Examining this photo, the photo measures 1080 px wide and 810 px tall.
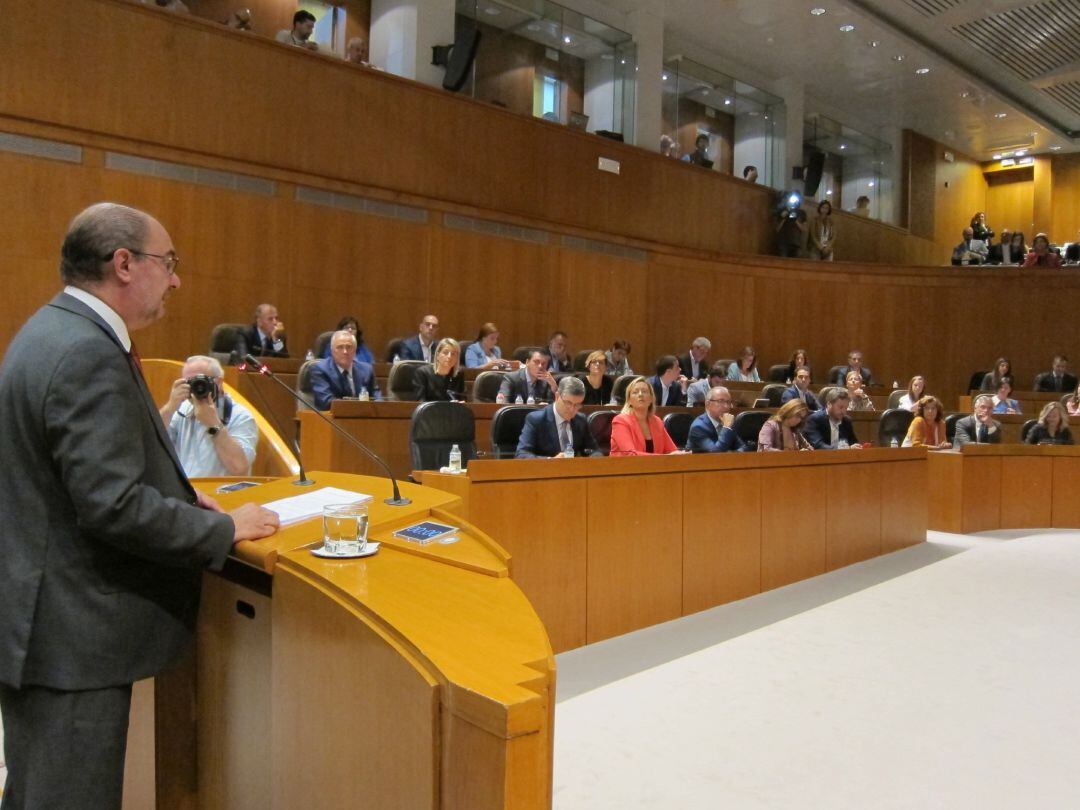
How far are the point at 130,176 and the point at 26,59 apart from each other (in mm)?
984

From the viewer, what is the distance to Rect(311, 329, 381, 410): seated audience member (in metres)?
5.17

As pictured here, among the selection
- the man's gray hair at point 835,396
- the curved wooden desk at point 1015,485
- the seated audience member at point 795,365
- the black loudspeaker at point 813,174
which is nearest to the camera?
the man's gray hair at point 835,396

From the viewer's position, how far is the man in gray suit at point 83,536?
120cm

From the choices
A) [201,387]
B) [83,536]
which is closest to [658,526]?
[201,387]

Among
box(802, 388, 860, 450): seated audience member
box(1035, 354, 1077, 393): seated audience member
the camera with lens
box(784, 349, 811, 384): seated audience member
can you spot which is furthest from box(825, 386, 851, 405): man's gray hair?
box(1035, 354, 1077, 393): seated audience member

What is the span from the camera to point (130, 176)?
6559 millimetres

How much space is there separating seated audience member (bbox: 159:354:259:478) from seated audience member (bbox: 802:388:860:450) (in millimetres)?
3904

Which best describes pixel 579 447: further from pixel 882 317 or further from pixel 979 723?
pixel 882 317

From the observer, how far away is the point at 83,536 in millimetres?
1245

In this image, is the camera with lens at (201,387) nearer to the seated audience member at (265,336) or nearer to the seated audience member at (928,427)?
the seated audience member at (265,336)

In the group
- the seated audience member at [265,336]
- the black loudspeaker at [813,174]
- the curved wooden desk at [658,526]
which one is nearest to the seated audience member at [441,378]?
the seated audience member at [265,336]

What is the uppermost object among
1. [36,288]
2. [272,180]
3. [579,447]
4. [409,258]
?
[272,180]

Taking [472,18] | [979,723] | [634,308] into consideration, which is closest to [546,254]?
[634,308]

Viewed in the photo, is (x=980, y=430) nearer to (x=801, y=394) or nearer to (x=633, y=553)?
(x=801, y=394)
